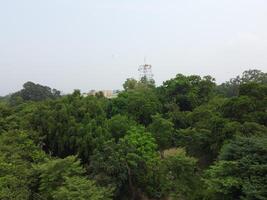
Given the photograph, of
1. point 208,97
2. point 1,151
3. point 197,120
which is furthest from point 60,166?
point 208,97

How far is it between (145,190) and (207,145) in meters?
4.74

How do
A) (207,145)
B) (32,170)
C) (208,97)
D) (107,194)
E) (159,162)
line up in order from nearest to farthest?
(107,194) < (32,170) < (159,162) < (207,145) < (208,97)

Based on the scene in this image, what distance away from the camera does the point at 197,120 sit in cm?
2288

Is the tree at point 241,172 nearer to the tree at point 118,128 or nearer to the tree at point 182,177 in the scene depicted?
the tree at point 182,177

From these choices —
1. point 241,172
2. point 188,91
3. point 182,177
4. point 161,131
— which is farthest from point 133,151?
point 188,91

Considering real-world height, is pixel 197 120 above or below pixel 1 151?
above

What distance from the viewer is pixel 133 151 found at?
52.9 feet

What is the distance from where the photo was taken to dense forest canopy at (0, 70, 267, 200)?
40.8 feet

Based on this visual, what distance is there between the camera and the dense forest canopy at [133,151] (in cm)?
1244

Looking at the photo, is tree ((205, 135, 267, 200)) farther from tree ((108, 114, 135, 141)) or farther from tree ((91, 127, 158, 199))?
tree ((108, 114, 135, 141))

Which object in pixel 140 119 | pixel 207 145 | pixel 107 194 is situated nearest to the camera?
pixel 107 194

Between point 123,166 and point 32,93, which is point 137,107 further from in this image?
point 32,93

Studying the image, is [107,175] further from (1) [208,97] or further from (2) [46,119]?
(1) [208,97]

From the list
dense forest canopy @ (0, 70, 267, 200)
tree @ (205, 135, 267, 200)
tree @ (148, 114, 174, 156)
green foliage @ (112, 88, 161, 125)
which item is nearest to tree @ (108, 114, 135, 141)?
dense forest canopy @ (0, 70, 267, 200)
